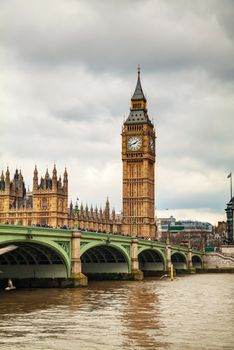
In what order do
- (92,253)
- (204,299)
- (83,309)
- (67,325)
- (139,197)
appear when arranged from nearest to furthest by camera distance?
(67,325) < (83,309) < (204,299) < (92,253) < (139,197)

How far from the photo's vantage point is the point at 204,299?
50.8 metres

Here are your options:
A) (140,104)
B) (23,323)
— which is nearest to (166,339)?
(23,323)

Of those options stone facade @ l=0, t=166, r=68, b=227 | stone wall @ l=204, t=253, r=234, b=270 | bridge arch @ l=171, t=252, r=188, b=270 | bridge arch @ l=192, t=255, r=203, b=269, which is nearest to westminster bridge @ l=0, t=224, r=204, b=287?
bridge arch @ l=171, t=252, r=188, b=270

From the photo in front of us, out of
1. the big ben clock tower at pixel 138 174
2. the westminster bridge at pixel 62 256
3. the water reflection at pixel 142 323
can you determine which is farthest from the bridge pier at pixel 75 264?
the big ben clock tower at pixel 138 174

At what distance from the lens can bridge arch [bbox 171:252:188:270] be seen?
113188 mm

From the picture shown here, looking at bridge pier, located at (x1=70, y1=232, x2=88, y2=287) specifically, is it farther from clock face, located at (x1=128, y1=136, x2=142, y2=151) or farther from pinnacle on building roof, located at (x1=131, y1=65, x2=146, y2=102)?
pinnacle on building roof, located at (x1=131, y1=65, x2=146, y2=102)

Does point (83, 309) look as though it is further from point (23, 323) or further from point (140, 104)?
point (140, 104)

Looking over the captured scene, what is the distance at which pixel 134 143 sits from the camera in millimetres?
165125

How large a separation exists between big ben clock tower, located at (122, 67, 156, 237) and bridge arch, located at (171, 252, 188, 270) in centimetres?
4171

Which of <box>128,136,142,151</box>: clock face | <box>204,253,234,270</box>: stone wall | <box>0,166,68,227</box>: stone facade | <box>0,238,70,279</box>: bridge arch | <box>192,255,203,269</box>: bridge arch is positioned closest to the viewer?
<box>0,238,70,279</box>: bridge arch

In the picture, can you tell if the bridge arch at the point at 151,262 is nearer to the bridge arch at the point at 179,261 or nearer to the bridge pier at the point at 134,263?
the bridge arch at the point at 179,261

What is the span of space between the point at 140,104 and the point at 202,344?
485ft

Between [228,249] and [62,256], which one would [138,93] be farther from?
[62,256]

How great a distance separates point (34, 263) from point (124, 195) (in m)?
102
